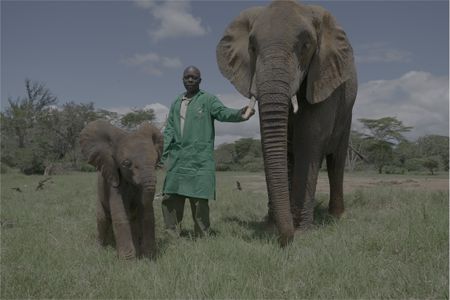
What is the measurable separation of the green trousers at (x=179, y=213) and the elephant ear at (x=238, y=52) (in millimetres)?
1587

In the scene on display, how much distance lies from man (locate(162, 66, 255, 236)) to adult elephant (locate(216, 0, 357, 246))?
0.48 m

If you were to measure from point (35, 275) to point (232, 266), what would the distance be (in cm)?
176

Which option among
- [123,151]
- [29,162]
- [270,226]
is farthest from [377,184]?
[29,162]

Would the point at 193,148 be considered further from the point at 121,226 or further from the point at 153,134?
the point at 121,226

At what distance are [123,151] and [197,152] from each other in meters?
1.35

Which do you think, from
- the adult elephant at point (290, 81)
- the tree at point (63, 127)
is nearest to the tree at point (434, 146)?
the tree at point (63, 127)

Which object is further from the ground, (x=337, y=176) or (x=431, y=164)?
(x=431, y=164)

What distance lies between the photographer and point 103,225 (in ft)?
17.4

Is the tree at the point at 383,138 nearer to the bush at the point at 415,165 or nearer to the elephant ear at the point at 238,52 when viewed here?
the bush at the point at 415,165

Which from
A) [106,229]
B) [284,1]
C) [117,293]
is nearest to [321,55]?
[284,1]

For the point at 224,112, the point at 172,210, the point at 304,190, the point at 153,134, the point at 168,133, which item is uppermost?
the point at 224,112

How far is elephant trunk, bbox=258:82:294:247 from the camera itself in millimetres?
4934

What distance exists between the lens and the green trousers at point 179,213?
593 cm

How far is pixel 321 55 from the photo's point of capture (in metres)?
5.70
